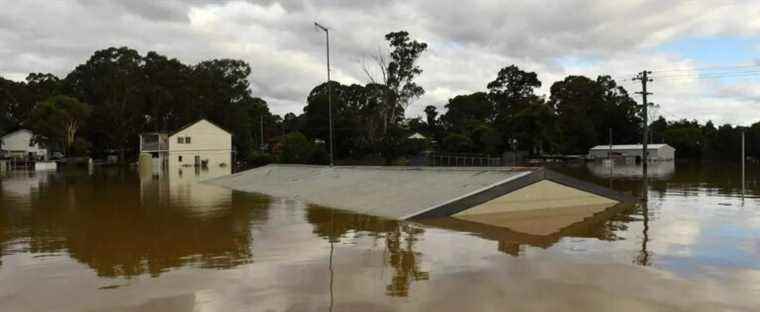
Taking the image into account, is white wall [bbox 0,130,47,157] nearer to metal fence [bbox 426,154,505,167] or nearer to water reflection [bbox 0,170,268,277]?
metal fence [bbox 426,154,505,167]

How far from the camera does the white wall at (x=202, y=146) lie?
7231 centimetres

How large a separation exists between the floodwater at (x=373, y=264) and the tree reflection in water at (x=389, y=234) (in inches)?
2.0

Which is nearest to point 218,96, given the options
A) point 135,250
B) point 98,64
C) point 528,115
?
point 98,64

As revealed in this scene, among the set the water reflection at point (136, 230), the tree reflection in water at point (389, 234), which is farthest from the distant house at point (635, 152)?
the tree reflection in water at point (389, 234)

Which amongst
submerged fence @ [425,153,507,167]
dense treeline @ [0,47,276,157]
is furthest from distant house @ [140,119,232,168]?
submerged fence @ [425,153,507,167]

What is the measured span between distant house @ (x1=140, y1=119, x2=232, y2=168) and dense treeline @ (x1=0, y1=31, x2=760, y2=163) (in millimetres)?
3993

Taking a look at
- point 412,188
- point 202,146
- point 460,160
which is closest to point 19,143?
point 202,146

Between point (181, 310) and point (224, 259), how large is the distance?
3496mm

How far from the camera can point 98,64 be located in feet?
313

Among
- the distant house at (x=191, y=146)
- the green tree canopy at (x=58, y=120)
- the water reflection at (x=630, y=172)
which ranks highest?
the green tree canopy at (x=58, y=120)

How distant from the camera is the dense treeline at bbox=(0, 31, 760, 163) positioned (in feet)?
194

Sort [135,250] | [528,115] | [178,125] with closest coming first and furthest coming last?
1. [135,250]
2. [528,115]
3. [178,125]

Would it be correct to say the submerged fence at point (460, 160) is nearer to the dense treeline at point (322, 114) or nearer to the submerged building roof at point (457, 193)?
the dense treeline at point (322, 114)

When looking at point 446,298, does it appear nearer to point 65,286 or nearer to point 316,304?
point 316,304
